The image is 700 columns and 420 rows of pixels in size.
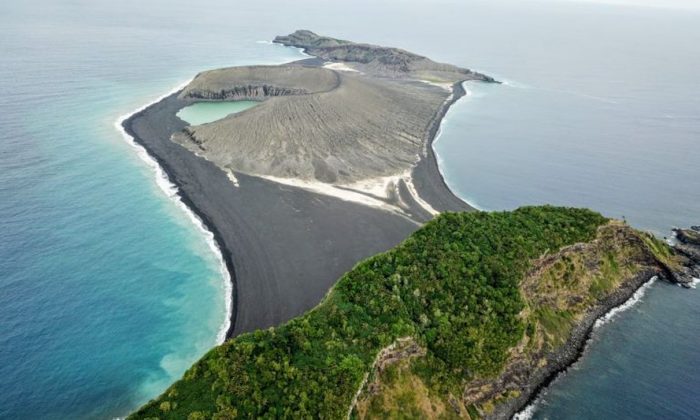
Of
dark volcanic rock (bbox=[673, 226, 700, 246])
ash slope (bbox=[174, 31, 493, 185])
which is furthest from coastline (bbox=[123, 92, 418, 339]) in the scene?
dark volcanic rock (bbox=[673, 226, 700, 246])

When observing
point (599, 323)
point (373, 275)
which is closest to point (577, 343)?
point (599, 323)

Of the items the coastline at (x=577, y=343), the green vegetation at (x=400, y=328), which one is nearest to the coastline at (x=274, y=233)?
the green vegetation at (x=400, y=328)

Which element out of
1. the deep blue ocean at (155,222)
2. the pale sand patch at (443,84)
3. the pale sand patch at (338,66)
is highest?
the pale sand patch at (443,84)

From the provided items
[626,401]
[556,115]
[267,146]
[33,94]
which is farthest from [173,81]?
[626,401]

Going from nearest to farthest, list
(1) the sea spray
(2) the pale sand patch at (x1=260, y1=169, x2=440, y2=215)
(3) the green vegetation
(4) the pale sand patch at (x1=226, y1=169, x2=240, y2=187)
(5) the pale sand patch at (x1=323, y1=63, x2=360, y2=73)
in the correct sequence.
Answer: (3) the green vegetation < (1) the sea spray < (2) the pale sand patch at (x1=260, y1=169, x2=440, y2=215) < (4) the pale sand patch at (x1=226, y1=169, x2=240, y2=187) < (5) the pale sand patch at (x1=323, y1=63, x2=360, y2=73)

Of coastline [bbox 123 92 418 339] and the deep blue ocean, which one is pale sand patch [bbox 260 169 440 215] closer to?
coastline [bbox 123 92 418 339]

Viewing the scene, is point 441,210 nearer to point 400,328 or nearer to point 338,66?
point 400,328

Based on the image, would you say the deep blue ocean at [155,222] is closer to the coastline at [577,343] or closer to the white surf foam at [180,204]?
the white surf foam at [180,204]

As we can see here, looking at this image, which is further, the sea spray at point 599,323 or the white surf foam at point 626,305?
the white surf foam at point 626,305
